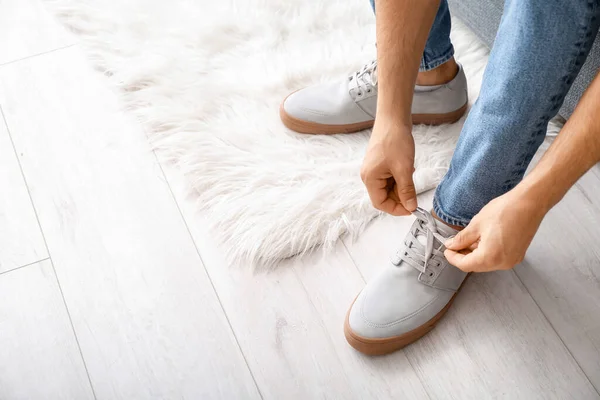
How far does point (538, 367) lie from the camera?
946 mm

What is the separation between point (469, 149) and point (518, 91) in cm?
11

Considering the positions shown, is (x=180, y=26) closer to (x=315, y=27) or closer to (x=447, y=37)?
(x=315, y=27)

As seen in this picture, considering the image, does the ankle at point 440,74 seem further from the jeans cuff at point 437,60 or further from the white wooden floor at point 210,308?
the white wooden floor at point 210,308

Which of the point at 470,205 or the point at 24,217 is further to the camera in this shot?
the point at 24,217

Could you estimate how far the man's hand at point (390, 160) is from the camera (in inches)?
33.4

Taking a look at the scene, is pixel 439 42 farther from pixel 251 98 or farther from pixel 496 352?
pixel 496 352

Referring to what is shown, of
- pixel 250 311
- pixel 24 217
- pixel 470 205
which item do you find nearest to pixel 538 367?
pixel 470 205

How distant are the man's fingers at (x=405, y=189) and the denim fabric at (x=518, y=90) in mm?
62

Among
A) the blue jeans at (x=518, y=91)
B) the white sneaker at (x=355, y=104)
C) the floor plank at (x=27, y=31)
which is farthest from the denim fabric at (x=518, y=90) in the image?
the floor plank at (x=27, y=31)

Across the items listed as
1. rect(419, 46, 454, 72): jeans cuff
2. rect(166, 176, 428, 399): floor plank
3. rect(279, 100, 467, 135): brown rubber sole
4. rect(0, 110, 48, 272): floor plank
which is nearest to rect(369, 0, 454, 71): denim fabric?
rect(419, 46, 454, 72): jeans cuff

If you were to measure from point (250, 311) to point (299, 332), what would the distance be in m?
0.09

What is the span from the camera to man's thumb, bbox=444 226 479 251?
0.78m

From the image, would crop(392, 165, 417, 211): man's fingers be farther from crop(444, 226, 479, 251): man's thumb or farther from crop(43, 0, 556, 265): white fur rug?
crop(43, 0, 556, 265): white fur rug

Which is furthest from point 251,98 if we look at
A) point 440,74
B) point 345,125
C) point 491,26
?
point 491,26
